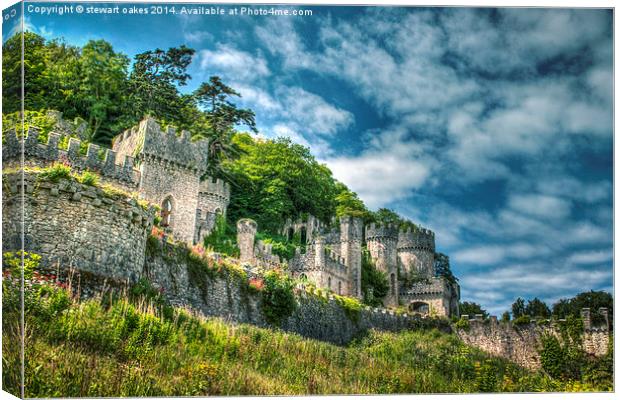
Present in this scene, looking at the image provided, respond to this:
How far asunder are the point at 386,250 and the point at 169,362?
105 ft

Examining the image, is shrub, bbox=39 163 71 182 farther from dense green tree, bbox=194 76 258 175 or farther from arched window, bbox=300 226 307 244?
arched window, bbox=300 226 307 244

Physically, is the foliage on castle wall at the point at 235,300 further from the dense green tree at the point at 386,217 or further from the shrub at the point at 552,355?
the dense green tree at the point at 386,217

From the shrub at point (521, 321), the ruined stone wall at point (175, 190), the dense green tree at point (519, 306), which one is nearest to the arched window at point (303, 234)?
the ruined stone wall at point (175, 190)

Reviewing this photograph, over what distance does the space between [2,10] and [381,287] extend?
32074 mm

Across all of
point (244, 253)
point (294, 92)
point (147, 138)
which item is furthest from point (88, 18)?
point (244, 253)

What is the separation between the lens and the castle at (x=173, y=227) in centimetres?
1050

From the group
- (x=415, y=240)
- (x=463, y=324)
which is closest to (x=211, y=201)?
(x=463, y=324)

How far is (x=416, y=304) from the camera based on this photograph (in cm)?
3988

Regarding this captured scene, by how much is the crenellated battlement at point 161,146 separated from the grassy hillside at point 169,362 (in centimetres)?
1437

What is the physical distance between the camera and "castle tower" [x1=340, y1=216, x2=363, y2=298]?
3716cm

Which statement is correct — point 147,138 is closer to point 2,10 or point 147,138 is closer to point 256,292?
point 256,292

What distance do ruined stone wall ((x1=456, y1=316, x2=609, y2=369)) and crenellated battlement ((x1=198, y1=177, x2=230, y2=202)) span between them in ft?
40.4

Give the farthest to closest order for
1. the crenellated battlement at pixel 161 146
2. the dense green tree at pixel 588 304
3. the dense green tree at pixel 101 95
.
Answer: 1. the crenellated battlement at pixel 161 146
2. the dense green tree at pixel 101 95
3. the dense green tree at pixel 588 304

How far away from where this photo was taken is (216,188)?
32344 millimetres
